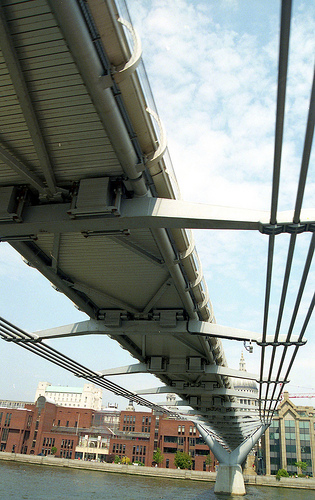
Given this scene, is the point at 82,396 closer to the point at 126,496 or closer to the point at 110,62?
the point at 126,496

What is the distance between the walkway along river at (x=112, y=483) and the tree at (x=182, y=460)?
675cm

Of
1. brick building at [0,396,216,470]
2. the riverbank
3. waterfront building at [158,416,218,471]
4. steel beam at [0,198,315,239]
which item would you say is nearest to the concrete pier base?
the riverbank

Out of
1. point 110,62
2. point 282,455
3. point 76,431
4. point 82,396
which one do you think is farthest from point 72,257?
point 82,396

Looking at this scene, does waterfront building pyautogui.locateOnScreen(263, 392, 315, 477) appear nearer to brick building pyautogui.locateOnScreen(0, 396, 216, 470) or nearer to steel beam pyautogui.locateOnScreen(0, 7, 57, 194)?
brick building pyautogui.locateOnScreen(0, 396, 216, 470)

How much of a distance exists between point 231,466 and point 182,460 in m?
33.4

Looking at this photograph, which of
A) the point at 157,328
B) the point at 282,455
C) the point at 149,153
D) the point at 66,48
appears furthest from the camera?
the point at 282,455

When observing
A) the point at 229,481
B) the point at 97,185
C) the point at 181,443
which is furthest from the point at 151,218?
the point at 181,443

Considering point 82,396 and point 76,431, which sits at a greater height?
point 82,396

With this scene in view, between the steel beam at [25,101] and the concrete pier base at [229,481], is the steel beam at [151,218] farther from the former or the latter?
the concrete pier base at [229,481]

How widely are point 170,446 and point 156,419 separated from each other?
21.8ft

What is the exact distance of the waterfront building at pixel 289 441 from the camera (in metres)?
76.5

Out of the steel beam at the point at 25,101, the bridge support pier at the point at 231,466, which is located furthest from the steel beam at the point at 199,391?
the steel beam at the point at 25,101

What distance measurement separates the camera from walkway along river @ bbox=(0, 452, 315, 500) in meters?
37.0

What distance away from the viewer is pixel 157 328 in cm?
1786
